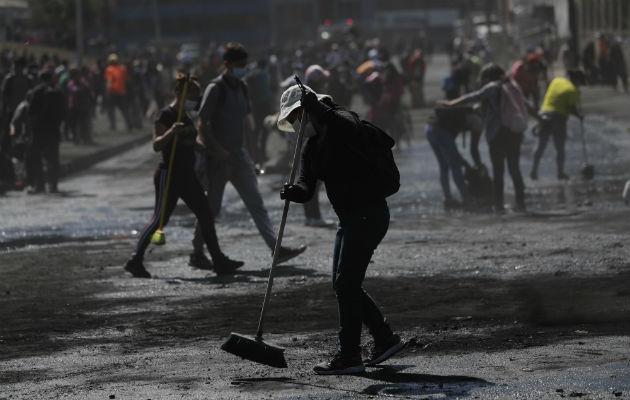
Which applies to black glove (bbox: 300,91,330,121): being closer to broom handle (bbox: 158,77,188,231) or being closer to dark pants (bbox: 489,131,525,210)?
broom handle (bbox: 158,77,188,231)

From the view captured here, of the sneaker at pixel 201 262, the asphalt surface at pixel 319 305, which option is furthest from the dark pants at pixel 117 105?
the sneaker at pixel 201 262

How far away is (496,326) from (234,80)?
13.1ft

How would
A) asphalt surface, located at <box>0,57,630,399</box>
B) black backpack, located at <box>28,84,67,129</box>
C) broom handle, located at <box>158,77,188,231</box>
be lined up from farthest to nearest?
1. black backpack, located at <box>28,84,67,129</box>
2. broom handle, located at <box>158,77,188,231</box>
3. asphalt surface, located at <box>0,57,630,399</box>

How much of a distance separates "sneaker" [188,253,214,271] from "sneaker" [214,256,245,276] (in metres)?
0.39

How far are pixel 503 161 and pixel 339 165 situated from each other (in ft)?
29.3

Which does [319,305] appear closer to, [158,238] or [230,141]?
[158,238]

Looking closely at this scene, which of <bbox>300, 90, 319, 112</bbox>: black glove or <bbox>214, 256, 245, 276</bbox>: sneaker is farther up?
<bbox>300, 90, 319, 112</bbox>: black glove

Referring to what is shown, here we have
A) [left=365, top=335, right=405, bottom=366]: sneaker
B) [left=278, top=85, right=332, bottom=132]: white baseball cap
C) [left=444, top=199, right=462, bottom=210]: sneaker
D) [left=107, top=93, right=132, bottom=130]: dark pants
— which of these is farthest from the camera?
[left=107, top=93, right=132, bottom=130]: dark pants

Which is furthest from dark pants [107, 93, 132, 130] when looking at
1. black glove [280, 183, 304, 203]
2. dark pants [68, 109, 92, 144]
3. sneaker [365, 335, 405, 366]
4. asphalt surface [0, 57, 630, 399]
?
black glove [280, 183, 304, 203]

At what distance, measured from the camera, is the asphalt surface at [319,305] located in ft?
24.0

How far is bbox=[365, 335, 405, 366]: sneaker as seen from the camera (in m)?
7.71

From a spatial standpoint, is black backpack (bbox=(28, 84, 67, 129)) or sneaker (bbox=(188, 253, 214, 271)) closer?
sneaker (bbox=(188, 253, 214, 271))

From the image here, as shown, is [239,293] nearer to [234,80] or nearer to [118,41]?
[234,80]

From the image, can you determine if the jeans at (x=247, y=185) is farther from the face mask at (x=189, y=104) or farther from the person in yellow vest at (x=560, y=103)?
the person in yellow vest at (x=560, y=103)
